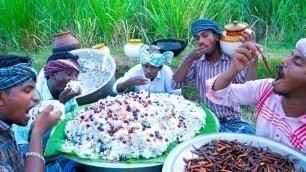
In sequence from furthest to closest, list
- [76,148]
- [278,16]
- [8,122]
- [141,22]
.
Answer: [141,22], [278,16], [76,148], [8,122]

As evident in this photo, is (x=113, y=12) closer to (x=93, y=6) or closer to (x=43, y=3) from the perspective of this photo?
(x=93, y=6)

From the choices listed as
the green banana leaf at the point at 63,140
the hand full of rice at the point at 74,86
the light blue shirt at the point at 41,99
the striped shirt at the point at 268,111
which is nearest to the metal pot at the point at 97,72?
the light blue shirt at the point at 41,99

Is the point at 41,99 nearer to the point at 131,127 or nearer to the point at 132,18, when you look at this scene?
the point at 131,127

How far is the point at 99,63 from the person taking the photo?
15.2 ft

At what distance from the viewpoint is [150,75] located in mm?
3621

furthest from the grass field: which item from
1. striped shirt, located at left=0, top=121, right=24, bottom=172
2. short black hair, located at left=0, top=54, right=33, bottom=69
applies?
striped shirt, located at left=0, top=121, right=24, bottom=172

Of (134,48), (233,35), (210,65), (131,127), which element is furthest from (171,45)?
(131,127)

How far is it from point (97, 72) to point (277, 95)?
2904 mm

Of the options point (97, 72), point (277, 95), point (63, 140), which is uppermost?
point (277, 95)

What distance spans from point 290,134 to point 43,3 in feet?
19.3

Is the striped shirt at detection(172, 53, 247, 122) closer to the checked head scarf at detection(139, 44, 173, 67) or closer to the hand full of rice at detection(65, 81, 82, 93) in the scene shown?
the checked head scarf at detection(139, 44, 173, 67)

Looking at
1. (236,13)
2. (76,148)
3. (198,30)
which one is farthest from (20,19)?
(76,148)

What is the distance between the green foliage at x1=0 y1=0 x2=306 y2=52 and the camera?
594 cm

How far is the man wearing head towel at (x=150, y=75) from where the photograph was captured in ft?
11.3
